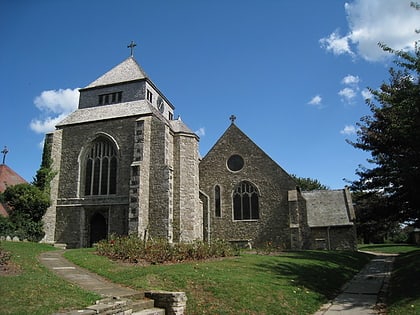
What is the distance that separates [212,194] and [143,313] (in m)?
21.8

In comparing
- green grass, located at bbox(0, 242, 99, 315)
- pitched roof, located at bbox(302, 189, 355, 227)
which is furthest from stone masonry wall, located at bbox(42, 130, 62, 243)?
pitched roof, located at bbox(302, 189, 355, 227)

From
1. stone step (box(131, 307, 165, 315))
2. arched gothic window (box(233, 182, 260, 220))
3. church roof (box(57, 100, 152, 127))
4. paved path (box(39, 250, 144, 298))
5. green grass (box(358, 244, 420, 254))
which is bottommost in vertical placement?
green grass (box(358, 244, 420, 254))

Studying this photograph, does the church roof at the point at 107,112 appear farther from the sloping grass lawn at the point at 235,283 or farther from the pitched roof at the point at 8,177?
the sloping grass lawn at the point at 235,283

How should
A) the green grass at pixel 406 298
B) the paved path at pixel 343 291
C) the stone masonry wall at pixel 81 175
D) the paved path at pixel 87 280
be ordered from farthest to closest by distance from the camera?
the stone masonry wall at pixel 81 175
the paved path at pixel 343 291
the paved path at pixel 87 280
the green grass at pixel 406 298

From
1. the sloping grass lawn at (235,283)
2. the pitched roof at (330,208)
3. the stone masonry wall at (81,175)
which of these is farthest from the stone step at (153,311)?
the pitched roof at (330,208)

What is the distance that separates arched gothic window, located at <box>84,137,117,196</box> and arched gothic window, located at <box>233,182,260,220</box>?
1031cm

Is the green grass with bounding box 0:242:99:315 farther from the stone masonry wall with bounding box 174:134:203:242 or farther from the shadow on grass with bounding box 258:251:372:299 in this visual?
the stone masonry wall with bounding box 174:134:203:242

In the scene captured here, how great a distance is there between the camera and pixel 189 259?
13.8m

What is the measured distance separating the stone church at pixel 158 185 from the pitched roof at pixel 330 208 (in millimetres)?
80

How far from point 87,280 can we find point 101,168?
15178mm

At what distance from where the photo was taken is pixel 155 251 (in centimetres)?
1342

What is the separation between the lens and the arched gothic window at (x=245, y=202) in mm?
28250

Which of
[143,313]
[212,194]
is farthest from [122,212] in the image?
[143,313]

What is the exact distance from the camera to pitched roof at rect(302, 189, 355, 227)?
27672 millimetres
